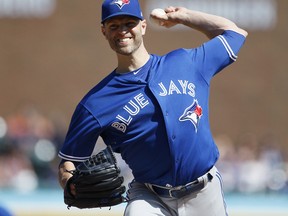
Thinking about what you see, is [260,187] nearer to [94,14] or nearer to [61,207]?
[61,207]

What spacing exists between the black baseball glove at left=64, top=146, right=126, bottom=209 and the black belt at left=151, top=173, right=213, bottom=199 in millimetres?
267

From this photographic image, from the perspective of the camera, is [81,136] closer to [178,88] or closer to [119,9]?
[178,88]

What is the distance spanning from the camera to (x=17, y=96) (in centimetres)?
2041

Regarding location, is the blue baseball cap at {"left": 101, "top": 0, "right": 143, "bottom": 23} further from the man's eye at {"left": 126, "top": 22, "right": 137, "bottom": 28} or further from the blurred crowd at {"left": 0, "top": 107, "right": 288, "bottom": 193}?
the blurred crowd at {"left": 0, "top": 107, "right": 288, "bottom": 193}

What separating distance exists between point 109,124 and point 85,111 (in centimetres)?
18

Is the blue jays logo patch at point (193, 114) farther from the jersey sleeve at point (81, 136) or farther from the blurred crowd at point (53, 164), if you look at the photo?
the blurred crowd at point (53, 164)

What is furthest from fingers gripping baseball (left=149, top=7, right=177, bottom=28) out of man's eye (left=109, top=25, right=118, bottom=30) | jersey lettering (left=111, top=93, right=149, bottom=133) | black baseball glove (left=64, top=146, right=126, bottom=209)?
black baseball glove (left=64, top=146, right=126, bottom=209)

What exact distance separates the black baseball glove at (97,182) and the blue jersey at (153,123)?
0.56 ft

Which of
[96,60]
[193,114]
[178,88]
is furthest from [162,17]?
[96,60]

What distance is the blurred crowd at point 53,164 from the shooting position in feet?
40.8

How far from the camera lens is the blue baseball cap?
519 cm

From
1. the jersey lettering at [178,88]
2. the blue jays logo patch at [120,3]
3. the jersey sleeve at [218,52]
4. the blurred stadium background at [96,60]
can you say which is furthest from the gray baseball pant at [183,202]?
the blurred stadium background at [96,60]

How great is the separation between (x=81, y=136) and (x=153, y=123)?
475 millimetres

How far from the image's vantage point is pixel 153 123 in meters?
5.11
